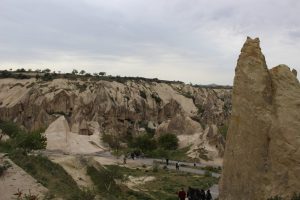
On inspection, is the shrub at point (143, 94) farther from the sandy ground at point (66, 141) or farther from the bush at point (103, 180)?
the bush at point (103, 180)

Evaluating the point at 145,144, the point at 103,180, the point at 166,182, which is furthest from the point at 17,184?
the point at 145,144

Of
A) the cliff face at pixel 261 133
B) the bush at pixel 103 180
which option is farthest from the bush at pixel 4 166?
the cliff face at pixel 261 133

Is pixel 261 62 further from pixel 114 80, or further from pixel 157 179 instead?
pixel 114 80

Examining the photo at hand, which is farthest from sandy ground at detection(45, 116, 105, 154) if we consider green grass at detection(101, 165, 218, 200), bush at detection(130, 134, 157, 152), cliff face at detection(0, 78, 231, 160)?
cliff face at detection(0, 78, 231, 160)

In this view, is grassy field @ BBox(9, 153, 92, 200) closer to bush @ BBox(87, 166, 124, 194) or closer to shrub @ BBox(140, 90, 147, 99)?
bush @ BBox(87, 166, 124, 194)

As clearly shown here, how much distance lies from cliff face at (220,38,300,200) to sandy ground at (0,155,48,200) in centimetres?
731

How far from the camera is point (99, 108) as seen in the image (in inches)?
3733

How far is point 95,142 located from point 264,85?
171ft

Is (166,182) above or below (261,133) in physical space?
below

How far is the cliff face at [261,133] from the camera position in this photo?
17.6 meters

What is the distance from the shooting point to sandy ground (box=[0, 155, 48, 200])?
1938 centimetres

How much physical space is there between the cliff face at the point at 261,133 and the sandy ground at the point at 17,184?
7.31 m

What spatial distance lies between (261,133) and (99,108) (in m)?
77.5

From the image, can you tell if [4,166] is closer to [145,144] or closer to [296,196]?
[296,196]
